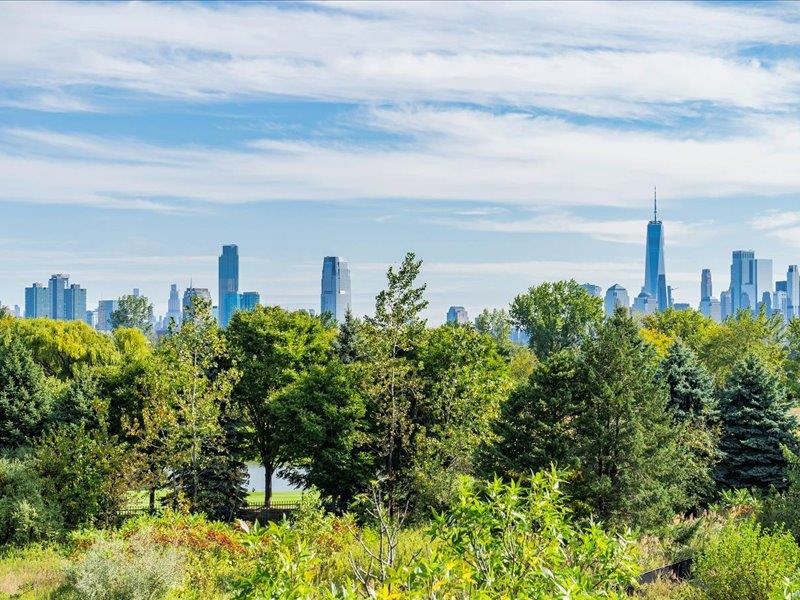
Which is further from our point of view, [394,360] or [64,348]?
[64,348]

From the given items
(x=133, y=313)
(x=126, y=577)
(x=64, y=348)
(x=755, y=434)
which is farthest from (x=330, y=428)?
(x=133, y=313)

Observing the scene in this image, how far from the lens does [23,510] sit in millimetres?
21453

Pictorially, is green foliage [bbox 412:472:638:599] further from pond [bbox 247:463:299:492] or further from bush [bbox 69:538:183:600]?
pond [bbox 247:463:299:492]

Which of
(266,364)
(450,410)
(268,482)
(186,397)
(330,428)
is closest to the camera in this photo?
(186,397)

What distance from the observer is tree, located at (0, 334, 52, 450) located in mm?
33500

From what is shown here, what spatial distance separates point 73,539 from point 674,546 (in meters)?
13.5

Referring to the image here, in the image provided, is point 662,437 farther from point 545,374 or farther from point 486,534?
point 486,534

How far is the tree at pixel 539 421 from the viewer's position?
21.5 metres

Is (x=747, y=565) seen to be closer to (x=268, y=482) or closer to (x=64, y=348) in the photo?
(x=268, y=482)

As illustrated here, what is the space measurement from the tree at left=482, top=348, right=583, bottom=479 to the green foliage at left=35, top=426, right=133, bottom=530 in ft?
33.1

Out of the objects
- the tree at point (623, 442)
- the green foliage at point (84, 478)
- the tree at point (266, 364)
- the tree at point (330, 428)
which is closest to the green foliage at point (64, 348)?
the tree at point (266, 364)

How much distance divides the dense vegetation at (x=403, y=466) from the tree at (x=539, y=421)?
0.06 m

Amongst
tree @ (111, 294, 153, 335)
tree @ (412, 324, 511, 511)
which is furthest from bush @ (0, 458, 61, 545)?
tree @ (111, 294, 153, 335)

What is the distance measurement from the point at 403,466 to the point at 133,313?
9379 centimetres
